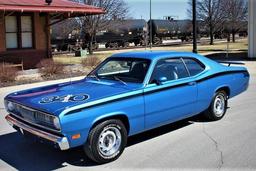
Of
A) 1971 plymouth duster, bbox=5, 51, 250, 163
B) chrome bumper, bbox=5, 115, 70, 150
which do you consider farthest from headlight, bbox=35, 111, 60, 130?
chrome bumper, bbox=5, 115, 70, 150

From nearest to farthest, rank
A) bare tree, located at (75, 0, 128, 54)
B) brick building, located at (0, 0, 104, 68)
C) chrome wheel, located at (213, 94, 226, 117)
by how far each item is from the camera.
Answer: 1. chrome wheel, located at (213, 94, 226, 117)
2. brick building, located at (0, 0, 104, 68)
3. bare tree, located at (75, 0, 128, 54)

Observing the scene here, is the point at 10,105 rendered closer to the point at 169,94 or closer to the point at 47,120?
the point at 47,120

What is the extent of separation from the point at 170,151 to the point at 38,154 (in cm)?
201

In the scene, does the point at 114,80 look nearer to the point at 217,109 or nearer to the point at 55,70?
the point at 217,109

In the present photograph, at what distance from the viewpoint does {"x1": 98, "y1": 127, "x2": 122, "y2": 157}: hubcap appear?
5678 mm

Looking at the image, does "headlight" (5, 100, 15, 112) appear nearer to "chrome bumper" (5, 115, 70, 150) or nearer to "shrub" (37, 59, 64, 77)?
"chrome bumper" (5, 115, 70, 150)

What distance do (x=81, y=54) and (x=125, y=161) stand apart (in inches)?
993

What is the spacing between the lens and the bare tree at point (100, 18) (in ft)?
117

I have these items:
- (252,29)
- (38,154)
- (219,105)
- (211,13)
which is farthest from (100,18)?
(38,154)

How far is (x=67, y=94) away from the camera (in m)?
5.99

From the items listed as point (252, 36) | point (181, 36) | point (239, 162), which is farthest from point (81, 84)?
point (181, 36)

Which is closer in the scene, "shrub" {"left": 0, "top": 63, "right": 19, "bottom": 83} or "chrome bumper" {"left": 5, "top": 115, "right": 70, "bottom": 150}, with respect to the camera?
"chrome bumper" {"left": 5, "top": 115, "right": 70, "bottom": 150}

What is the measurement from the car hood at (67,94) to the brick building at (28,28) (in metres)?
12.6

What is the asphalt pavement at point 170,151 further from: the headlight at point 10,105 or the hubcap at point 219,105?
the headlight at point 10,105
